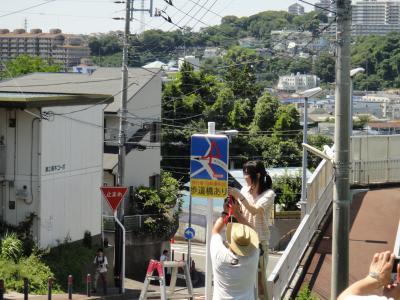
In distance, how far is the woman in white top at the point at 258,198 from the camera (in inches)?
329

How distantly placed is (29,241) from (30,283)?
79.9 inches

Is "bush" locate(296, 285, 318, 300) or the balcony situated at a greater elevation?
A: the balcony

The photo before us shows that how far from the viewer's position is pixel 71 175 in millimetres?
25031

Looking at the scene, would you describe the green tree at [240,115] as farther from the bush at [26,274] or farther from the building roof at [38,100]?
the bush at [26,274]

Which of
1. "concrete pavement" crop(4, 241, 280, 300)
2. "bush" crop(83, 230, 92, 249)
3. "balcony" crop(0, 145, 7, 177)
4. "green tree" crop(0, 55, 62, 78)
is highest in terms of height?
"green tree" crop(0, 55, 62, 78)

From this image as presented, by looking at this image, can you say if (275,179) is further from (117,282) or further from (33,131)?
(33,131)

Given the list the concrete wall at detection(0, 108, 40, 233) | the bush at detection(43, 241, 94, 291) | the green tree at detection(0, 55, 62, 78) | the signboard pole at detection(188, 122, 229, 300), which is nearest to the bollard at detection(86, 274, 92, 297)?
the bush at detection(43, 241, 94, 291)

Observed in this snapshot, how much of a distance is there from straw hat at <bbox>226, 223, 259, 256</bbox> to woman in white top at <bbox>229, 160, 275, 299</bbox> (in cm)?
119

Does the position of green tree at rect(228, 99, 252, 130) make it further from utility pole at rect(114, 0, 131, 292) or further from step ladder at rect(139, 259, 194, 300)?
step ladder at rect(139, 259, 194, 300)

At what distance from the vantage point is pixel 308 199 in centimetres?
1373

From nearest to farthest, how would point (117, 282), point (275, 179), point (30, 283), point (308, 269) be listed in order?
point (308, 269) < point (30, 283) < point (117, 282) < point (275, 179)

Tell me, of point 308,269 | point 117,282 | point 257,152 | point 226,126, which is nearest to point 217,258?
point 308,269

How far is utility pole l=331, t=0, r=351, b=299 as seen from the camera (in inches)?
428

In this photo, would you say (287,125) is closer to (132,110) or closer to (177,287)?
(132,110)
